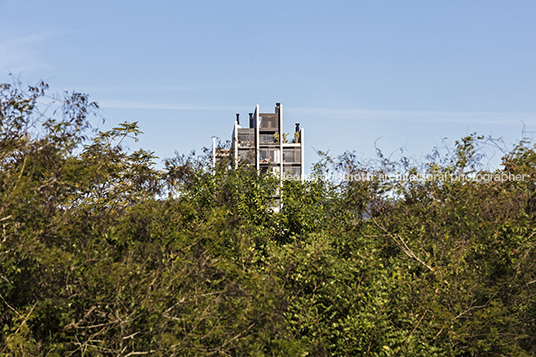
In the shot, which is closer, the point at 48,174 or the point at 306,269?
the point at 48,174

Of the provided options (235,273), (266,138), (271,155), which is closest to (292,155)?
(271,155)

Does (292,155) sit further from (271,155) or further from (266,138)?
(266,138)

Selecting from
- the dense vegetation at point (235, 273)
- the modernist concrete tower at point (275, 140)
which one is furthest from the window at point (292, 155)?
the dense vegetation at point (235, 273)

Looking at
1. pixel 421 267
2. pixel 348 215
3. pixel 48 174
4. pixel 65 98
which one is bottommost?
pixel 421 267

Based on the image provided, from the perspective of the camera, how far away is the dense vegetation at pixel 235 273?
5.16 m

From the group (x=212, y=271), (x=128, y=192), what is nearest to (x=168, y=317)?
(x=212, y=271)

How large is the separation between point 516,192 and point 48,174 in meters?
6.70

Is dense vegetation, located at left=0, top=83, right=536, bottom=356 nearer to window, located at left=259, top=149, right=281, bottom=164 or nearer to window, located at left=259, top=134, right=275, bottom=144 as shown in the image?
window, located at left=259, top=149, right=281, bottom=164

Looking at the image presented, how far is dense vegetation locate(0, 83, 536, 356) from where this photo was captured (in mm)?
5160

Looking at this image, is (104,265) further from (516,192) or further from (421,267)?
(516,192)

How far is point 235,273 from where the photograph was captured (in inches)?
249

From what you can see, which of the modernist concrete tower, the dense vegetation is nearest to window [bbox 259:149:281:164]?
the modernist concrete tower

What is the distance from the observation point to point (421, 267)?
24.7ft

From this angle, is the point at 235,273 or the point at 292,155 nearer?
the point at 235,273
